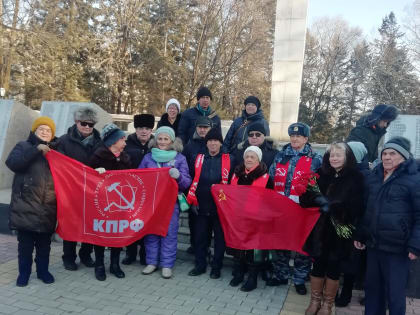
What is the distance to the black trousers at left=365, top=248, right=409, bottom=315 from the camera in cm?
328

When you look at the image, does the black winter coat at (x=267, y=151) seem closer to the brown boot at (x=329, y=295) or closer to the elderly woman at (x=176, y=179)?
the elderly woman at (x=176, y=179)

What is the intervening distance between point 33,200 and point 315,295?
11.0 feet

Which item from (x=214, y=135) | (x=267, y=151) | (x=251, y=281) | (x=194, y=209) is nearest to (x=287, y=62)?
(x=267, y=151)

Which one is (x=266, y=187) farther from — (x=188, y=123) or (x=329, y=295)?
(x=188, y=123)

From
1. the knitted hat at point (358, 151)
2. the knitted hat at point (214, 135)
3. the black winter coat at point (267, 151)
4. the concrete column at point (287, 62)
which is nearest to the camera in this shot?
the knitted hat at point (358, 151)

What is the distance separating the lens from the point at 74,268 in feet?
16.1

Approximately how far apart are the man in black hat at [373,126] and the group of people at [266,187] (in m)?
0.02

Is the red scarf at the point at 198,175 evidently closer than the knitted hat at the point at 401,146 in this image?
No

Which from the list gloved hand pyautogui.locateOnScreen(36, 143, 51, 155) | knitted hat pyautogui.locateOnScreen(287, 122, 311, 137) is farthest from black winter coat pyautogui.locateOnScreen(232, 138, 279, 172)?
gloved hand pyautogui.locateOnScreen(36, 143, 51, 155)

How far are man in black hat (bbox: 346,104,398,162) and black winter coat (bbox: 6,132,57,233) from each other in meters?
4.26

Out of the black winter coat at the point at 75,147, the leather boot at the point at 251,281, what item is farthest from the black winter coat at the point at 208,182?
the black winter coat at the point at 75,147

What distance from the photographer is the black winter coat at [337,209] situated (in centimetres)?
359

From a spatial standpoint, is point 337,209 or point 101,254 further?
point 101,254

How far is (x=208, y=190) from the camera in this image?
4.73 m
